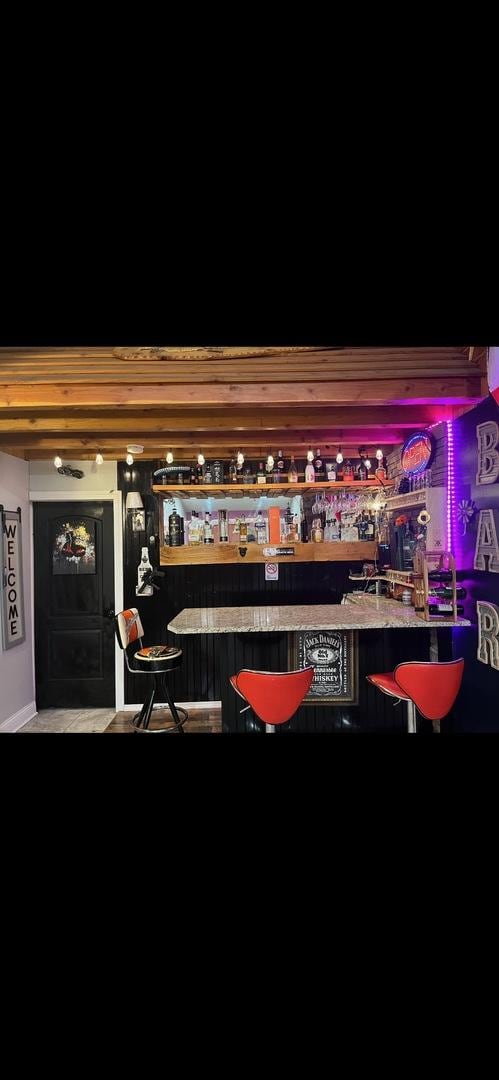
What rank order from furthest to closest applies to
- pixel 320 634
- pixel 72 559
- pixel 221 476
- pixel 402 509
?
pixel 72 559 → pixel 221 476 → pixel 402 509 → pixel 320 634

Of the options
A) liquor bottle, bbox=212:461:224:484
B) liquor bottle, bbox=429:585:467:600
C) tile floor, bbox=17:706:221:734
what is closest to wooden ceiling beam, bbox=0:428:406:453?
liquor bottle, bbox=212:461:224:484

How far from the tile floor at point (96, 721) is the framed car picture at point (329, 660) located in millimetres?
1224

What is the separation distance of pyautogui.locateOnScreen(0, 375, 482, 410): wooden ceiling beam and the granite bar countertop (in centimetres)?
147

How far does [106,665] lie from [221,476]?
2422mm

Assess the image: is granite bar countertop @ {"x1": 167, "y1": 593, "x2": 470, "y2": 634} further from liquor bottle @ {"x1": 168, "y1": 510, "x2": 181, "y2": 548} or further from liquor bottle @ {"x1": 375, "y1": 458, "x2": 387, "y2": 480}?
liquor bottle @ {"x1": 375, "y1": 458, "x2": 387, "y2": 480}

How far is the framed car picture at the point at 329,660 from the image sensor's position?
3568mm

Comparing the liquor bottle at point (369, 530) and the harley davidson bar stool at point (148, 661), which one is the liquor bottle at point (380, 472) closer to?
the liquor bottle at point (369, 530)

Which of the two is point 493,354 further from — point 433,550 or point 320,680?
point 320,680

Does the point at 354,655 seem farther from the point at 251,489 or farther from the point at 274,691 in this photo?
the point at 251,489

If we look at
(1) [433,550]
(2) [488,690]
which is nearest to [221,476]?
(1) [433,550]

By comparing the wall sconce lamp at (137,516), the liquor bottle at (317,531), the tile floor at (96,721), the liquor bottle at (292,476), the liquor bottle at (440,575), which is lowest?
the tile floor at (96,721)

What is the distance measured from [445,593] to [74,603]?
12.4 feet

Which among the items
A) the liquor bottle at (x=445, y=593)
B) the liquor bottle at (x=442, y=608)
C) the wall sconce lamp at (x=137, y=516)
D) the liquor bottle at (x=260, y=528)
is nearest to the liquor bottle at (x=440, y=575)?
the liquor bottle at (x=445, y=593)

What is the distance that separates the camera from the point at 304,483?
4.78m
